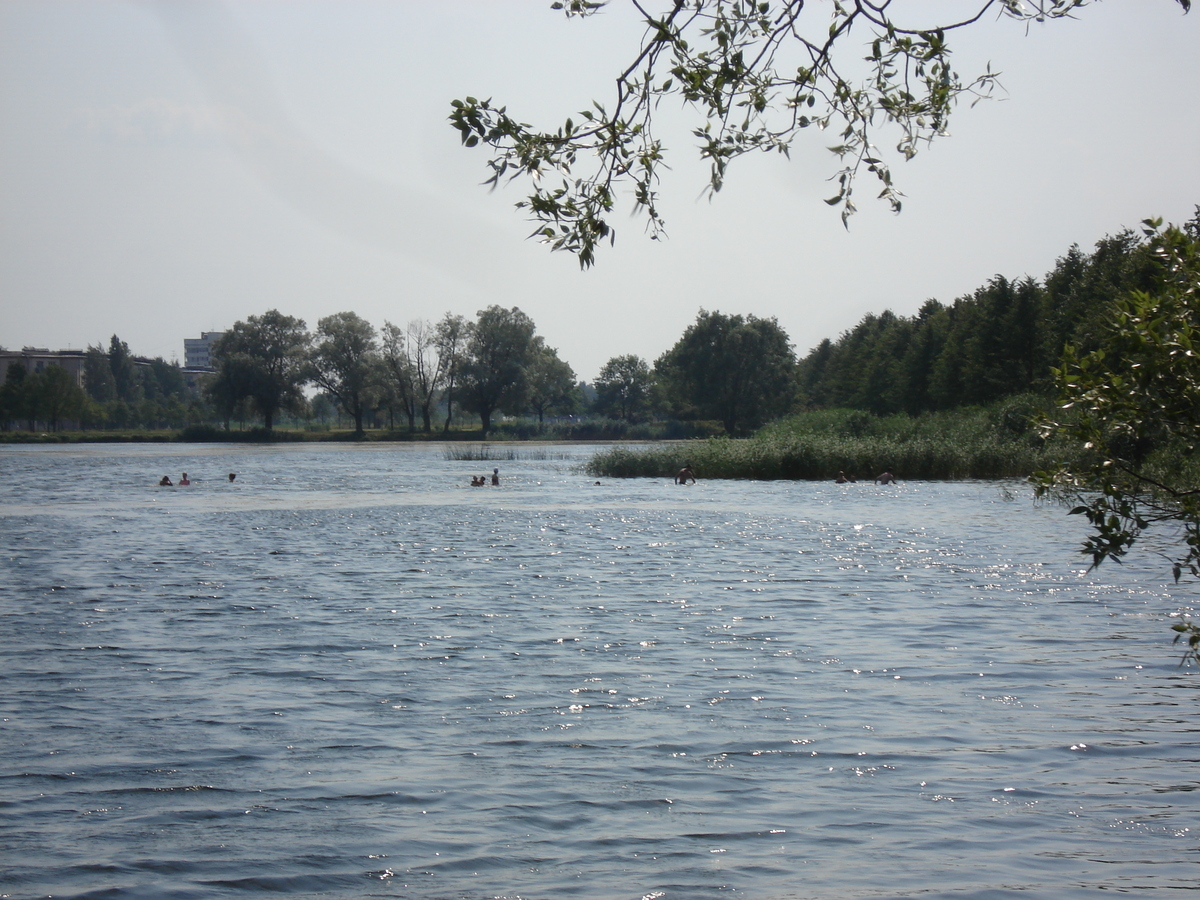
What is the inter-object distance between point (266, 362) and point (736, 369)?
5811cm

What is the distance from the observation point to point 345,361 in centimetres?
13800

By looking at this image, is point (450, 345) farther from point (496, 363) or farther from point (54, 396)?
point (54, 396)

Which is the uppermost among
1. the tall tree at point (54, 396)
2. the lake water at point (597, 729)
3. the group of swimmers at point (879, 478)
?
the tall tree at point (54, 396)

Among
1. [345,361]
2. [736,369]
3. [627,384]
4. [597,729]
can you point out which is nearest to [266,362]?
[345,361]

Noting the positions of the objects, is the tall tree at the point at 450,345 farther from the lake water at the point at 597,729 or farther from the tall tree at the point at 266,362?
the lake water at the point at 597,729

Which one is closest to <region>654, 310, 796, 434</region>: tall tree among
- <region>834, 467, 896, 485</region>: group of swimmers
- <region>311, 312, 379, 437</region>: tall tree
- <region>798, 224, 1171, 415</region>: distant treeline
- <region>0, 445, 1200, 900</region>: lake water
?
<region>798, 224, 1171, 415</region>: distant treeline

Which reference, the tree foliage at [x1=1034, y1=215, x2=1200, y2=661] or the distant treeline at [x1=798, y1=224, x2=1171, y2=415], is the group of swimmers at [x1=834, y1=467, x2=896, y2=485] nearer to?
the distant treeline at [x1=798, y1=224, x2=1171, y2=415]

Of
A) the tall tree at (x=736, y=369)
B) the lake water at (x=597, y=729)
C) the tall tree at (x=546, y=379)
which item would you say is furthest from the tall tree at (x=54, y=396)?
the lake water at (x=597, y=729)

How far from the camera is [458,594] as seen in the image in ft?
73.2

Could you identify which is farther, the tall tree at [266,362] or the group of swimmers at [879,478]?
the tall tree at [266,362]

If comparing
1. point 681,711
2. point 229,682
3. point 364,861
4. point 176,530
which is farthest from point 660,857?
point 176,530

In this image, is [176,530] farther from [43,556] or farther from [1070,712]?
[1070,712]

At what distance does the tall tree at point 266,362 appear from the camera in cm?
13100

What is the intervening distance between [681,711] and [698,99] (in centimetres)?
751
